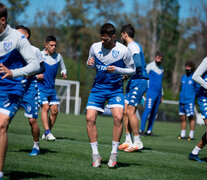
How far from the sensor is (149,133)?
13.7 meters

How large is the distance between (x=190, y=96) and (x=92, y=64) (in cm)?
807

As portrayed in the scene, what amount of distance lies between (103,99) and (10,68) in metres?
1.96

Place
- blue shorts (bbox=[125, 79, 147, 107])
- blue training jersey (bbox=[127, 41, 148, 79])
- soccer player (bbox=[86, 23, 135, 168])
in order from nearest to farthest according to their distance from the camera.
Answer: soccer player (bbox=[86, 23, 135, 168])
blue training jersey (bbox=[127, 41, 148, 79])
blue shorts (bbox=[125, 79, 147, 107])

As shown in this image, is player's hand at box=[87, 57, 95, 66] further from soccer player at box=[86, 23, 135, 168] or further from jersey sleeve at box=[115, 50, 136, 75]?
jersey sleeve at box=[115, 50, 136, 75]

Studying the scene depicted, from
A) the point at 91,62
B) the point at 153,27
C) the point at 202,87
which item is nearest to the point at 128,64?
the point at 91,62

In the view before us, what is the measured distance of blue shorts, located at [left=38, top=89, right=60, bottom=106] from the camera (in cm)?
947

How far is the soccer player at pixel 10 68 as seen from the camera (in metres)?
4.44

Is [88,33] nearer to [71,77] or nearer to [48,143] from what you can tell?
[71,77]

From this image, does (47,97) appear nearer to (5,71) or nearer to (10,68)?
(10,68)

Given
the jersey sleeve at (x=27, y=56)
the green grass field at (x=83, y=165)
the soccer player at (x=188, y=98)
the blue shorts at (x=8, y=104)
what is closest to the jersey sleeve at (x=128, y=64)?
the green grass field at (x=83, y=165)

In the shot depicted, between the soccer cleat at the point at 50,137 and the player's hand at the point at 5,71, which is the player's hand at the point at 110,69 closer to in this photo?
the player's hand at the point at 5,71

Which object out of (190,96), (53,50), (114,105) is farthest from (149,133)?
(114,105)

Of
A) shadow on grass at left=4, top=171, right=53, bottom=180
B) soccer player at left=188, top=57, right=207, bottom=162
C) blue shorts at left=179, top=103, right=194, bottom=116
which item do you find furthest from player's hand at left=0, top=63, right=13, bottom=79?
blue shorts at left=179, top=103, right=194, bottom=116

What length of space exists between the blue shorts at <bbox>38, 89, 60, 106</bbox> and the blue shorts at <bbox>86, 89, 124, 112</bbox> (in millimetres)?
Result: 3425
